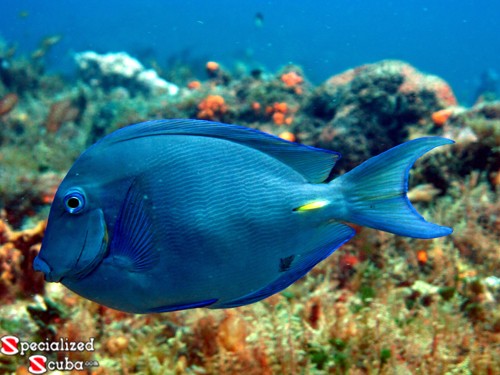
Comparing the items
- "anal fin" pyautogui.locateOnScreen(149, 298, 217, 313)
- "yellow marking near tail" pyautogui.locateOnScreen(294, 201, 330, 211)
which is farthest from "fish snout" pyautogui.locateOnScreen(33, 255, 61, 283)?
"yellow marking near tail" pyautogui.locateOnScreen(294, 201, 330, 211)

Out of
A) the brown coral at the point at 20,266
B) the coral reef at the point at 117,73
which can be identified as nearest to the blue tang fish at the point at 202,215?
the brown coral at the point at 20,266

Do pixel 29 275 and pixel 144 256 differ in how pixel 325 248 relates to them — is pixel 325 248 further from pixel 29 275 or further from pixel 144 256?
pixel 29 275

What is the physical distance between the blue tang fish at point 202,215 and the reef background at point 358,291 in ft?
4.70

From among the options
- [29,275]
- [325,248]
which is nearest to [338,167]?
[29,275]

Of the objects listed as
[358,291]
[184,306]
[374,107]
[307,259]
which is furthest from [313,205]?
[374,107]

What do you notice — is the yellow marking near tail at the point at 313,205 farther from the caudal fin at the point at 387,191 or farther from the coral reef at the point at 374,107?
the coral reef at the point at 374,107

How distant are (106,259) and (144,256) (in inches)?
4.8

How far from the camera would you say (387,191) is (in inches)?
54.9

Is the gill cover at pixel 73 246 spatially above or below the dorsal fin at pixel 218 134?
below

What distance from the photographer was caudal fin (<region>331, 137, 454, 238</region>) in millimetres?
1368

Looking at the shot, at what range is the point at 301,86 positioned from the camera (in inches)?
433

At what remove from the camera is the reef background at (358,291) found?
2678 millimetres

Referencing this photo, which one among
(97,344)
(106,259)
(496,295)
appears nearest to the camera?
(106,259)

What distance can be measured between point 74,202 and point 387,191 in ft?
3.47
